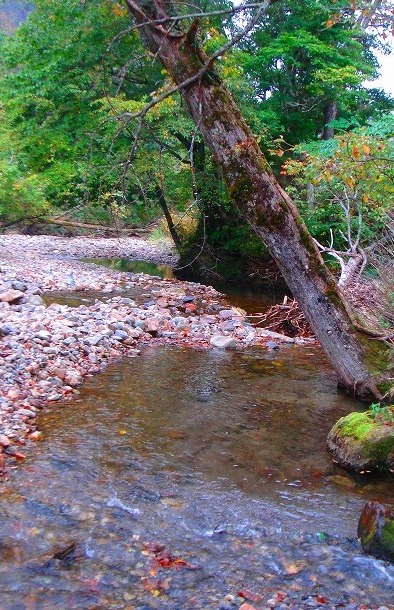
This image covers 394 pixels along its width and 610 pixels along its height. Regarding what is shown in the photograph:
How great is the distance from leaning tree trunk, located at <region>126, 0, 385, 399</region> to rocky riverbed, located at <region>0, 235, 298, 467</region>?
2.20 metres

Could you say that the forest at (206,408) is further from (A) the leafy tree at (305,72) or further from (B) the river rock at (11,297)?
(A) the leafy tree at (305,72)

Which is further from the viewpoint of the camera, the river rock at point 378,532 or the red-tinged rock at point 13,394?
the red-tinged rock at point 13,394

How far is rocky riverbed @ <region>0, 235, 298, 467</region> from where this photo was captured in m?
5.16

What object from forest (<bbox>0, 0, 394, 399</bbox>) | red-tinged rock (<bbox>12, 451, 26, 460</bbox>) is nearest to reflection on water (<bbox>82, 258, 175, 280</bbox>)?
forest (<bbox>0, 0, 394, 399</bbox>)

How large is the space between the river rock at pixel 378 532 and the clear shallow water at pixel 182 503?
2.7 inches

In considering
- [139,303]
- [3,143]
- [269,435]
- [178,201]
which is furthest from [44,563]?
[3,143]

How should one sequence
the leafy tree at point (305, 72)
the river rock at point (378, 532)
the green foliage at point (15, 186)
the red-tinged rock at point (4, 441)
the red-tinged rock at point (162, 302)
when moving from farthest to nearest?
1. the green foliage at point (15, 186)
2. the leafy tree at point (305, 72)
3. the red-tinged rock at point (162, 302)
4. the red-tinged rock at point (4, 441)
5. the river rock at point (378, 532)

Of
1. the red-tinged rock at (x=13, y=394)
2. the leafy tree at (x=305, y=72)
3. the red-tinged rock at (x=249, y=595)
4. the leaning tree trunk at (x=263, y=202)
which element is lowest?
the red-tinged rock at (x=249, y=595)

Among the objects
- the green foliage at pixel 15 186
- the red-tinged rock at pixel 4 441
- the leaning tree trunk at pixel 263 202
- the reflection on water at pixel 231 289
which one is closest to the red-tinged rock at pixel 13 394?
the red-tinged rock at pixel 4 441

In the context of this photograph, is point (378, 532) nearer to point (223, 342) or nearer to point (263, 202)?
point (263, 202)

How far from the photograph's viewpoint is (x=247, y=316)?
33.3 ft

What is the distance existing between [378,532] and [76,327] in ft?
17.5

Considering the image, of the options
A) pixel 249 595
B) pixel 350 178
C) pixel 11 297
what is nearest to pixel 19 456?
pixel 249 595

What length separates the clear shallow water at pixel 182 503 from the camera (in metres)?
2.79
